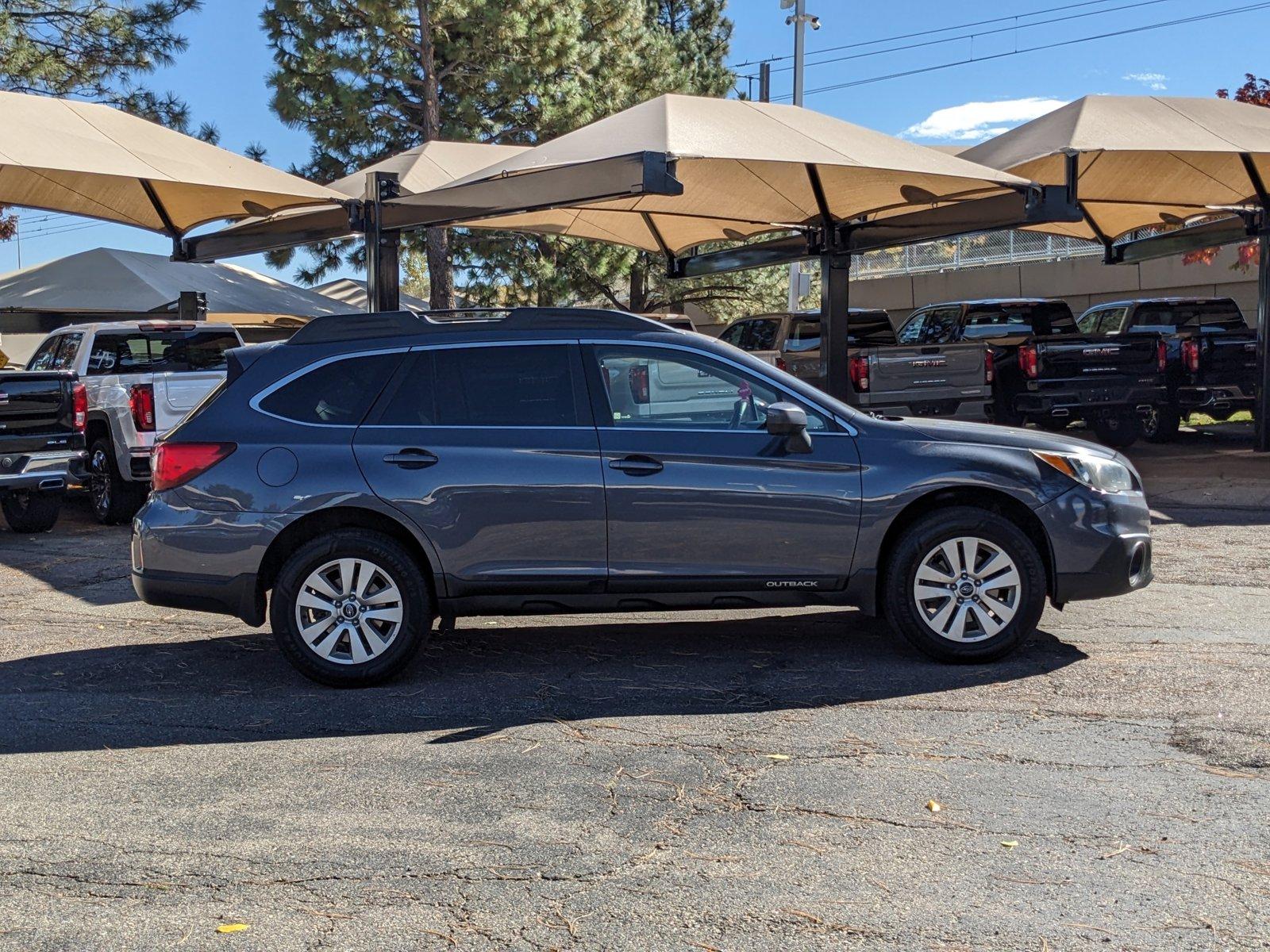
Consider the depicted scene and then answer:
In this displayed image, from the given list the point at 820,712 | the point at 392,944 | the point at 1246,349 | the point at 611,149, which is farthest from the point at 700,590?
the point at 1246,349

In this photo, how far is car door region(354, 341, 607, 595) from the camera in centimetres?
651

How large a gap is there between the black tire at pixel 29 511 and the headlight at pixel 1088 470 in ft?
30.8

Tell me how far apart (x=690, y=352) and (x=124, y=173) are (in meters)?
9.14

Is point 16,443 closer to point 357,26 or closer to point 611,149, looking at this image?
point 611,149

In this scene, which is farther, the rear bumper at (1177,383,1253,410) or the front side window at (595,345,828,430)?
the rear bumper at (1177,383,1253,410)

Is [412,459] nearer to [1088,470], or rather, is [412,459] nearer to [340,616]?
[340,616]

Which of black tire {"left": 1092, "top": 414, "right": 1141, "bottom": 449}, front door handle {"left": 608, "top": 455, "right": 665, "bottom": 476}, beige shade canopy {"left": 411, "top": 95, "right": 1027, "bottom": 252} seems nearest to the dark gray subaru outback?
front door handle {"left": 608, "top": 455, "right": 665, "bottom": 476}

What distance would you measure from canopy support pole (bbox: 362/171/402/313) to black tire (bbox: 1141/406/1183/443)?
1084 centimetres

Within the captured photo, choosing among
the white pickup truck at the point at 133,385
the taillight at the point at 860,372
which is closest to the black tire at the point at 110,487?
the white pickup truck at the point at 133,385

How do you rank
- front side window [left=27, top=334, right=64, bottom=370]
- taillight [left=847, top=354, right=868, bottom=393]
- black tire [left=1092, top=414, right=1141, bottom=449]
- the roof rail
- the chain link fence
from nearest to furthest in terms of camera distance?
1. the roof rail
2. front side window [left=27, top=334, right=64, bottom=370]
3. taillight [left=847, top=354, right=868, bottom=393]
4. black tire [left=1092, top=414, right=1141, bottom=449]
5. the chain link fence

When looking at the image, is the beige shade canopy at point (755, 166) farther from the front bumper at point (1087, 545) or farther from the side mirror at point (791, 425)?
the front bumper at point (1087, 545)

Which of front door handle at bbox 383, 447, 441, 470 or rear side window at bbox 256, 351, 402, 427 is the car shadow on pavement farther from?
rear side window at bbox 256, 351, 402, 427

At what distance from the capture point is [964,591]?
6.68 meters

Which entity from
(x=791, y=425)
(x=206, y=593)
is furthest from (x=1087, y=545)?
(x=206, y=593)
